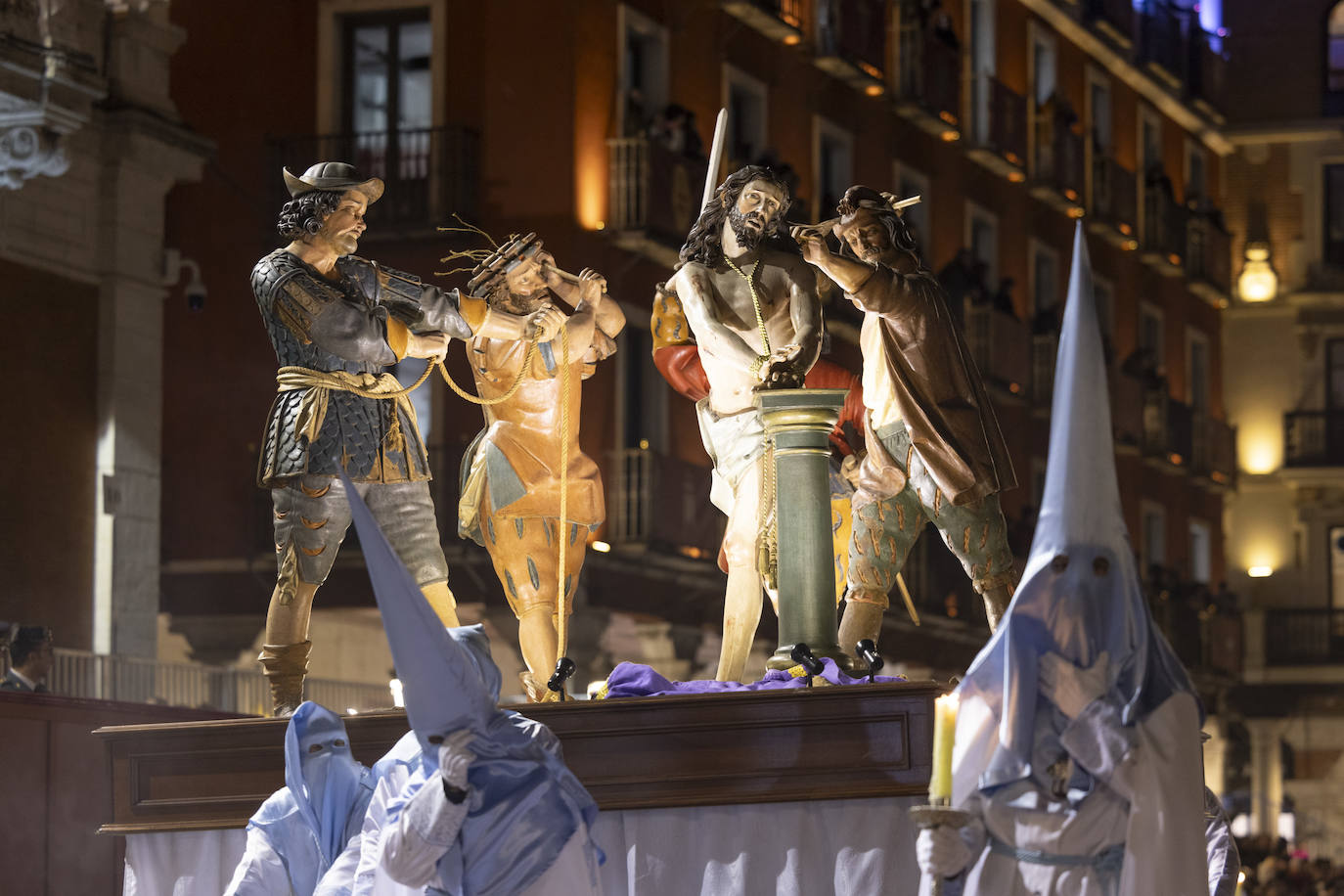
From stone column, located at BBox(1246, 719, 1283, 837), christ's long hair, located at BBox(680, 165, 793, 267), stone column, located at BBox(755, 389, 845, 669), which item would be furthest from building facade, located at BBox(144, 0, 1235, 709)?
stone column, located at BBox(1246, 719, 1283, 837)

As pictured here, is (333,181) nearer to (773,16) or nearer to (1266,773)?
(773,16)

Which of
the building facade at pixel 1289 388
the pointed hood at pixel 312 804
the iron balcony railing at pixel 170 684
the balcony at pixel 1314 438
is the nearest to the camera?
the pointed hood at pixel 312 804

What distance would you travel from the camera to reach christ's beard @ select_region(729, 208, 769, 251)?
1109 cm

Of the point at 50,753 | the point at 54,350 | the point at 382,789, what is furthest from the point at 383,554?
the point at 54,350

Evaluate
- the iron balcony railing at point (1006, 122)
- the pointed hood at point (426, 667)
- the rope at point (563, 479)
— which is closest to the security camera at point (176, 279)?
the rope at point (563, 479)

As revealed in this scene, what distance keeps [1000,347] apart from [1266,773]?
993 centimetres

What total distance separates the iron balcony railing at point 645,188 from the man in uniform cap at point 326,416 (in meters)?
12.3

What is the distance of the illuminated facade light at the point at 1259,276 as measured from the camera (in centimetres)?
3970

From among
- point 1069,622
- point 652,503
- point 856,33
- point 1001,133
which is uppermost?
point 856,33

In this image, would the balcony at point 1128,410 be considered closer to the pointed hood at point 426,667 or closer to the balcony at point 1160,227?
the balcony at point 1160,227

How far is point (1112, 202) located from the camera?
35438 millimetres

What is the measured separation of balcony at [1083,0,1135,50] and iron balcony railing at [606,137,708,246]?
1315cm

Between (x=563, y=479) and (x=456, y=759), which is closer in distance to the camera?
(x=456, y=759)

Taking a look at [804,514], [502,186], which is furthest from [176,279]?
[804,514]
